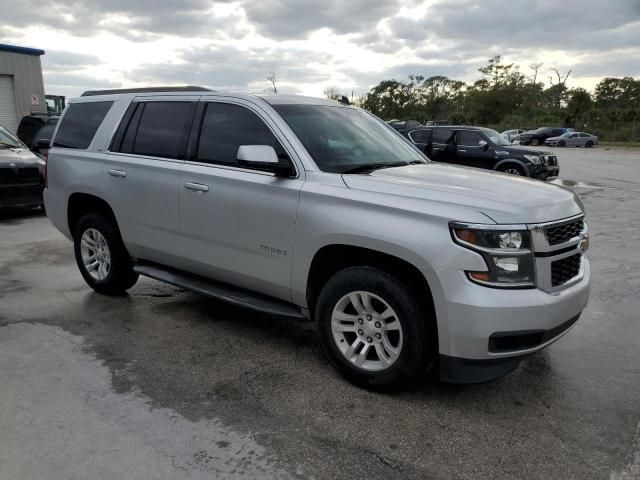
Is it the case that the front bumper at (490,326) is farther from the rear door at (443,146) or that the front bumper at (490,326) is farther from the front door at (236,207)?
the rear door at (443,146)

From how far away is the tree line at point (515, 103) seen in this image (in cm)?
5228

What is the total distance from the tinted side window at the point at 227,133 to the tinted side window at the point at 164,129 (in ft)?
0.68

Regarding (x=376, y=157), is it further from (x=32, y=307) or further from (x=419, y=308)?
(x=32, y=307)

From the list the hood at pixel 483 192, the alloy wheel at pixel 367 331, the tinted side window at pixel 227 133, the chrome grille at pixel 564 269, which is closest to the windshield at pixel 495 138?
the hood at pixel 483 192

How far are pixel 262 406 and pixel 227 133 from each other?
2050mm

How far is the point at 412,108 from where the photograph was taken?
10212 centimetres

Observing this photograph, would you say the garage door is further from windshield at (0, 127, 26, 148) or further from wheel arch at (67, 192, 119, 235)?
wheel arch at (67, 192, 119, 235)

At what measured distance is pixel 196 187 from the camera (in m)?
4.18

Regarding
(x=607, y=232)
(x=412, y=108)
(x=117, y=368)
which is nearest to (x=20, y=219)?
(x=117, y=368)

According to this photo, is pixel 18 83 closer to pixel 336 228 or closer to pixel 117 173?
pixel 117 173

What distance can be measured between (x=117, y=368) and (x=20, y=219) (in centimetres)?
707

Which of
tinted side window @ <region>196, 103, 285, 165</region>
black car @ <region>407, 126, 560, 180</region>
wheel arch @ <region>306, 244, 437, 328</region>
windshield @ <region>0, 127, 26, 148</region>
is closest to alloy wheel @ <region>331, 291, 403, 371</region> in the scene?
wheel arch @ <region>306, 244, 437, 328</region>

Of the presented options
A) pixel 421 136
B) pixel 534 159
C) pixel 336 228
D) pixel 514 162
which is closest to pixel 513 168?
pixel 514 162

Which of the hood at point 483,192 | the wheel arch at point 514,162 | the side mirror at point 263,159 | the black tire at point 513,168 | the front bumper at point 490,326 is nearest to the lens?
the front bumper at point 490,326
